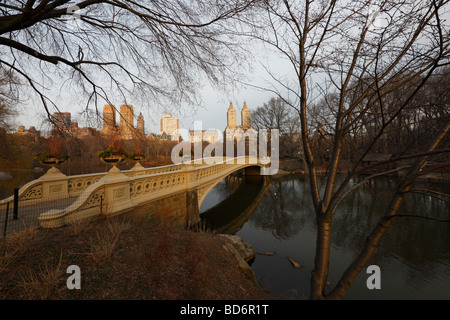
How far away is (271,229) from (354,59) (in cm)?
1013

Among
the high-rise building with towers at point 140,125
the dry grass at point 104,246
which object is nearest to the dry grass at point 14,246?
the dry grass at point 104,246

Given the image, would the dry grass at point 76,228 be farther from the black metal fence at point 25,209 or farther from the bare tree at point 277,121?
the bare tree at point 277,121

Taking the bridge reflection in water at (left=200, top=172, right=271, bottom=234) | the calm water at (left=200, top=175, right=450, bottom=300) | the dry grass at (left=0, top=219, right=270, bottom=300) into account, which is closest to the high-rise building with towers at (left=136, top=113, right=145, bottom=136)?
the dry grass at (left=0, top=219, right=270, bottom=300)

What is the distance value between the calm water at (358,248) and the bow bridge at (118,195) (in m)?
3.45

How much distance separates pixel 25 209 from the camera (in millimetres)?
6098

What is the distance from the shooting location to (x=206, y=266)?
154 inches

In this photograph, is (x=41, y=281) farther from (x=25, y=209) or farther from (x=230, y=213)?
(x=230, y=213)

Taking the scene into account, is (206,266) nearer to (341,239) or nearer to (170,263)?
(170,263)

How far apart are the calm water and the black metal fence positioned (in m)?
6.92

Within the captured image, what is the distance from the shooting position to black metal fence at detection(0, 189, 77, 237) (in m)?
4.84

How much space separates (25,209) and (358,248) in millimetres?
12694

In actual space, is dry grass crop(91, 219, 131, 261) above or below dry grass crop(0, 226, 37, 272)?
below

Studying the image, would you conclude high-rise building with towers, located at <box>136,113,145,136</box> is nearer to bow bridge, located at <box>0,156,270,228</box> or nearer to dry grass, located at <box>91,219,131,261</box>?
dry grass, located at <box>91,219,131,261</box>
